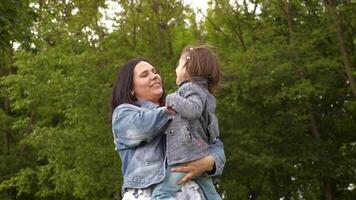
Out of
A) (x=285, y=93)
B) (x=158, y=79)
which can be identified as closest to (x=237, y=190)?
(x=285, y=93)

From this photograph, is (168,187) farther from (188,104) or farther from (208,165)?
(188,104)

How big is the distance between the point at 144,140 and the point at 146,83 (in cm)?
35

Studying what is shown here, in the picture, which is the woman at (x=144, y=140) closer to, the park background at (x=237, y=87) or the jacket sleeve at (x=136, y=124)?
the jacket sleeve at (x=136, y=124)

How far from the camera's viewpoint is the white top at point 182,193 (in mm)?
2971

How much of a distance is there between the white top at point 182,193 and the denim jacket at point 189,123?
0.47ft

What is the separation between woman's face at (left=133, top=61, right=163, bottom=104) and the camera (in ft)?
10.5

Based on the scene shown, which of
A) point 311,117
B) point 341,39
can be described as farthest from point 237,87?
point 341,39

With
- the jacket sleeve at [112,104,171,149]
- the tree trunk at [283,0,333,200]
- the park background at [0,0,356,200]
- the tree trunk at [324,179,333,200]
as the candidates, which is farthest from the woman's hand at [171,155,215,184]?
the tree trunk at [324,179,333,200]

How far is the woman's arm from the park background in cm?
1132

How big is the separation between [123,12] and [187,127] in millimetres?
14173

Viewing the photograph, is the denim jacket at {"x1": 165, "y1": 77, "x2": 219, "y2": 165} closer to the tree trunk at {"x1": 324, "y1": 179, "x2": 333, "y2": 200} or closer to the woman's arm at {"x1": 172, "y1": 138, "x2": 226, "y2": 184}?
the woman's arm at {"x1": 172, "y1": 138, "x2": 226, "y2": 184}

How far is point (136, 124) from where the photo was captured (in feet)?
9.75

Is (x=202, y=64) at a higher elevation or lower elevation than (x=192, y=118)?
higher

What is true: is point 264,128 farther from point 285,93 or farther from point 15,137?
point 15,137
